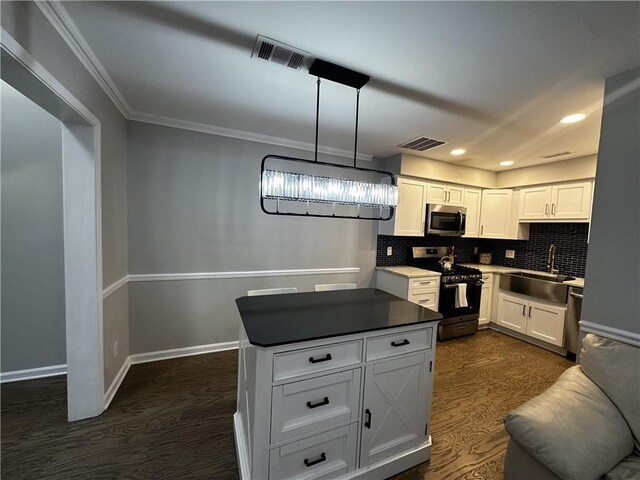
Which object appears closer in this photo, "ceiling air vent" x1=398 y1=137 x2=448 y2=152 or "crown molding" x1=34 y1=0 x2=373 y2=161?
"crown molding" x1=34 y1=0 x2=373 y2=161

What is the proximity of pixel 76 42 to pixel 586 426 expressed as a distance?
10.9ft

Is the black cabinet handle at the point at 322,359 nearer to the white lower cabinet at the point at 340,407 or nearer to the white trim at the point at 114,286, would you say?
the white lower cabinet at the point at 340,407

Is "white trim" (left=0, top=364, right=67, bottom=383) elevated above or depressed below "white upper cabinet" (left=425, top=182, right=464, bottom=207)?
below

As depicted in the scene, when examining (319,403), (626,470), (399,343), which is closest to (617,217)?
(626,470)

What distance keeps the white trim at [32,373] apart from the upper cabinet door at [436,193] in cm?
465

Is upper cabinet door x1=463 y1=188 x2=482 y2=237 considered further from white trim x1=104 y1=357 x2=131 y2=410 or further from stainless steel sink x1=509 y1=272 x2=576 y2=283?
white trim x1=104 y1=357 x2=131 y2=410

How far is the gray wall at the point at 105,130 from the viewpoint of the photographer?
4.09ft

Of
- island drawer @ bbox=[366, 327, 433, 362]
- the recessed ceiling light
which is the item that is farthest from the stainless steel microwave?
island drawer @ bbox=[366, 327, 433, 362]

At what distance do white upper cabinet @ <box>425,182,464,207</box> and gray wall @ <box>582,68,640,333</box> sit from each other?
222 centimetres

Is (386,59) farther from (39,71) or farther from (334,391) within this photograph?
(334,391)

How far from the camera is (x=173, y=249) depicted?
2.99m

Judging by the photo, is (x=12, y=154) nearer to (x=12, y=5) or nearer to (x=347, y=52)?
(x=12, y=5)

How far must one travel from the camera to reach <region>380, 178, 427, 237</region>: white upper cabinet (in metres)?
3.79

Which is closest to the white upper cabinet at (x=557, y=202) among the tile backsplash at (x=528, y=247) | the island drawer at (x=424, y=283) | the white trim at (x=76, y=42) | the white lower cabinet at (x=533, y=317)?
the tile backsplash at (x=528, y=247)
